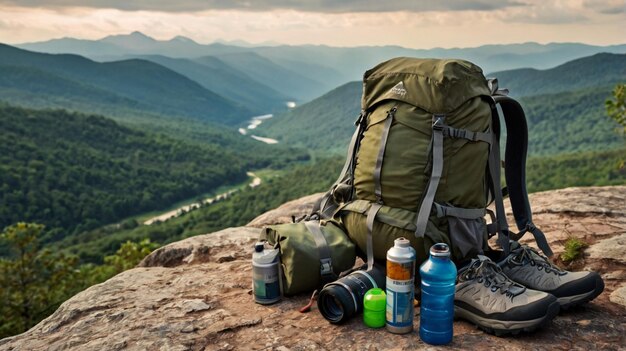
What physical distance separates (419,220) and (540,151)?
408 feet

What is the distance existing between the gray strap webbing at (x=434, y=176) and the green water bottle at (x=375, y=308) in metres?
0.56

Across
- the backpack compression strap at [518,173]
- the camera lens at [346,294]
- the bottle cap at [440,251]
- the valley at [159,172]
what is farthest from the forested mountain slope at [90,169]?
the bottle cap at [440,251]

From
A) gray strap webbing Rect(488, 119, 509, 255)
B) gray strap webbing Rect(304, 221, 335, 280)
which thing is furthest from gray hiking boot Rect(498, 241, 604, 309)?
gray strap webbing Rect(304, 221, 335, 280)

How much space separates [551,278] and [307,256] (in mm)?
1969

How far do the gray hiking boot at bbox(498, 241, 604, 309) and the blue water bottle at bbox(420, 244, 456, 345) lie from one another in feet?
3.43

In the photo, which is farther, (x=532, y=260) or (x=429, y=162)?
(x=532, y=260)

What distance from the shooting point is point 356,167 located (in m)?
4.28

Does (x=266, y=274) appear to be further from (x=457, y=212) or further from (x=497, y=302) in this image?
(x=497, y=302)

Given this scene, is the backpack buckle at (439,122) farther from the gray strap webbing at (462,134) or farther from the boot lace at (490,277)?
the boot lace at (490,277)

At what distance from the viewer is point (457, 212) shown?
12.5 feet

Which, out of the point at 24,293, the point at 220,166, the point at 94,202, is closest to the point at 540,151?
the point at 220,166

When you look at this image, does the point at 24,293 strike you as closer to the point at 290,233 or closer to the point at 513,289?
the point at 290,233

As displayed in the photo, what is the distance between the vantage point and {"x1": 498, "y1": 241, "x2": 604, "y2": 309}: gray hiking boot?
146 inches

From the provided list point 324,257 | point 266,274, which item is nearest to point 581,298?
point 324,257
